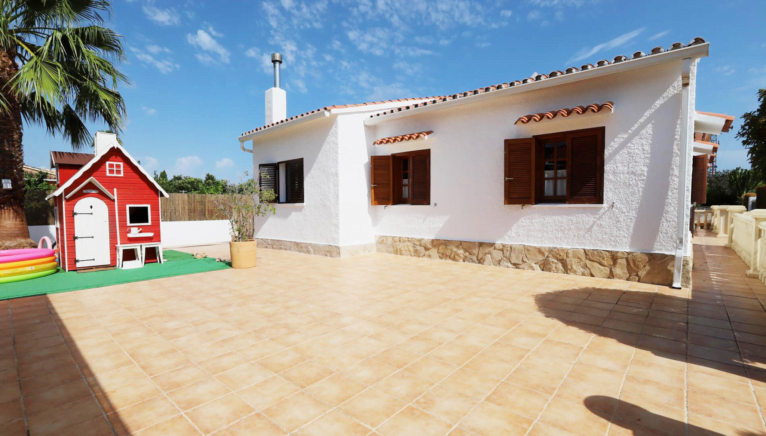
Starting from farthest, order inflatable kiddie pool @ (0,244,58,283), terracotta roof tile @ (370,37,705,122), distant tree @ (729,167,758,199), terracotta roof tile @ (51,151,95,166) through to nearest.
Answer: distant tree @ (729,167,758,199) < terracotta roof tile @ (51,151,95,166) < inflatable kiddie pool @ (0,244,58,283) < terracotta roof tile @ (370,37,705,122)

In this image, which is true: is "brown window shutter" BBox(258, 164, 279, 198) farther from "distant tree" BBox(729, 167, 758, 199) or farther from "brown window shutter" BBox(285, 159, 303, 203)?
"distant tree" BBox(729, 167, 758, 199)

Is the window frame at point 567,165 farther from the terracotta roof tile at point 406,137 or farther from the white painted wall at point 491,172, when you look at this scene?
the terracotta roof tile at point 406,137

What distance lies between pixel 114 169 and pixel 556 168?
9.67 m

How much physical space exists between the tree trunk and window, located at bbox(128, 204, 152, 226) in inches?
110

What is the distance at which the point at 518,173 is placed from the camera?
7012 millimetres

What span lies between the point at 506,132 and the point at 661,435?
6.16m

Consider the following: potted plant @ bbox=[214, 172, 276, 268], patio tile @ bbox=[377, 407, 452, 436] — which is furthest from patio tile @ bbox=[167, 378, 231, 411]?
potted plant @ bbox=[214, 172, 276, 268]

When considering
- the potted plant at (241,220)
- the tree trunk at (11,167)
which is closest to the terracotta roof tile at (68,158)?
the tree trunk at (11,167)

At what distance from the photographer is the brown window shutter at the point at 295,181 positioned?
10.1 meters

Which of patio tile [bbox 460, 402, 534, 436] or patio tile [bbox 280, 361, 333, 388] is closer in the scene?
patio tile [bbox 460, 402, 534, 436]

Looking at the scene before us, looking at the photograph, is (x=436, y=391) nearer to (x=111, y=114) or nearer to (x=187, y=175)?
(x=111, y=114)

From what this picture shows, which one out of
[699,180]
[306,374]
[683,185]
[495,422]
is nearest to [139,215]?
[306,374]

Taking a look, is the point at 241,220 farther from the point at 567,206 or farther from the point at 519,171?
the point at 567,206

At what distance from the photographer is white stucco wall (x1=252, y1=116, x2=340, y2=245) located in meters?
9.08
